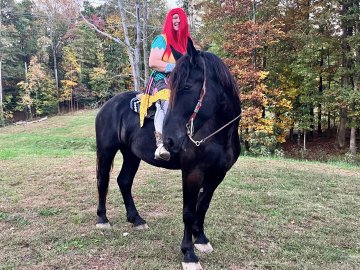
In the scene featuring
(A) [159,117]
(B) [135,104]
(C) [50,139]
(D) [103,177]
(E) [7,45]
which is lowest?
(C) [50,139]

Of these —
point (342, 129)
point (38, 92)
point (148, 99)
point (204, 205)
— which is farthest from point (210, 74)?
point (38, 92)

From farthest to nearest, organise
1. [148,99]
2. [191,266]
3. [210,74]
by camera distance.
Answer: [148,99] → [191,266] → [210,74]

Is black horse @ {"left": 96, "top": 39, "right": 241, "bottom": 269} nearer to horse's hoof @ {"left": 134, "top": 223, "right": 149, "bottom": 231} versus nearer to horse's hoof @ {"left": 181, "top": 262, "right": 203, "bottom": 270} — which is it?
horse's hoof @ {"left": 181, "top": 262, "right": 203, "bottom": 270}

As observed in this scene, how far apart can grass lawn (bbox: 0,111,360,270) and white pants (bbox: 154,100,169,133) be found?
1.39m

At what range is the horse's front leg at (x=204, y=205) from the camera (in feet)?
10.7

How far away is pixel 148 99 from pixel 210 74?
0.94m

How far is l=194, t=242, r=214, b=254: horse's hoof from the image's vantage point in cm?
342

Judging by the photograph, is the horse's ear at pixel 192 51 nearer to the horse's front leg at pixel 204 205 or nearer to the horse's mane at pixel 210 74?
the horse's mane at pixel 210 74

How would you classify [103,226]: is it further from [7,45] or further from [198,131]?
[7,45]

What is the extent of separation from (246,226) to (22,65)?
138 ft

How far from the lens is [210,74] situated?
2.92 m

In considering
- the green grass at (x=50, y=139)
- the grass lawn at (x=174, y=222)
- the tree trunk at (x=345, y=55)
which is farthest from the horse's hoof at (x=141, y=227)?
the tree trunk at (x=345, y=55)

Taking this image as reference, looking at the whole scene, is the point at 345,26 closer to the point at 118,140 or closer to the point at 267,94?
the point at 267,94

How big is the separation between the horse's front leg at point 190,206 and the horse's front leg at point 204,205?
0.72ft
